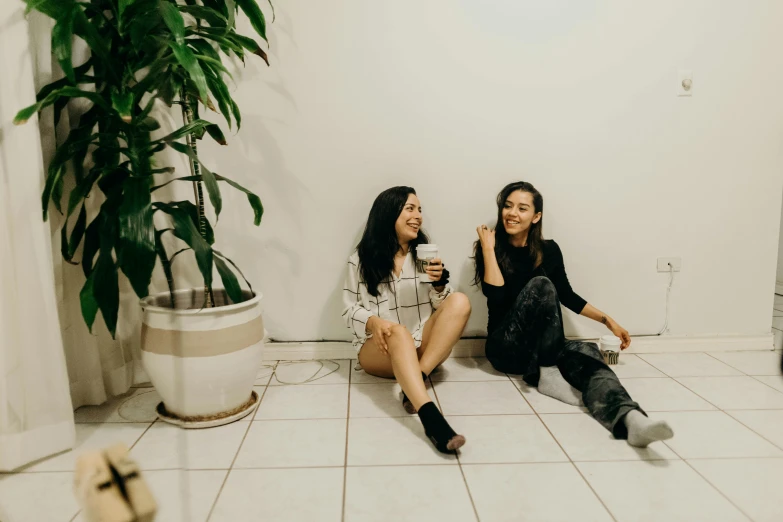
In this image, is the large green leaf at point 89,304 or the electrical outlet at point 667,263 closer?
the large green leaf at point 89,304

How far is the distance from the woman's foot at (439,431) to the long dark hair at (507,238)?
740 mm

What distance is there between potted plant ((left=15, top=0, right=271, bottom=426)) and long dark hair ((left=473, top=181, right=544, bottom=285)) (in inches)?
38.3

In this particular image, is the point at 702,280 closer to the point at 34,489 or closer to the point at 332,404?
the point at 332,404

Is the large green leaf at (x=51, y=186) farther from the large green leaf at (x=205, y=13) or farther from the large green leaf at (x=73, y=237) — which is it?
the large green leaf at (x=205, y=13)

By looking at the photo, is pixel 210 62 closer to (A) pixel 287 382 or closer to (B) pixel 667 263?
(A) pixel 287 382

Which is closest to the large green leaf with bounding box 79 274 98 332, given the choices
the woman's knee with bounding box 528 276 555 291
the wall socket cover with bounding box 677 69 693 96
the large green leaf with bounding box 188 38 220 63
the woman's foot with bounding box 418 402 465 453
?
the large green leaf with bounding box 188 38 220 63

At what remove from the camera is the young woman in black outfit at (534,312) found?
1.81m

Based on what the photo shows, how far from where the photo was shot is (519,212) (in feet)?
6.67

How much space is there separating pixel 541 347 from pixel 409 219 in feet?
2.37

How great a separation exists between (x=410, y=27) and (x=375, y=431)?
1629 millimetres

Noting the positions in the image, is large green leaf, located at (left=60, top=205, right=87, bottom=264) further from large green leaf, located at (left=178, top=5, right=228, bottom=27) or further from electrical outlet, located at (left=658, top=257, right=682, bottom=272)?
electrical outlet, located at (left=658, top=257, right=682, bottom=272)

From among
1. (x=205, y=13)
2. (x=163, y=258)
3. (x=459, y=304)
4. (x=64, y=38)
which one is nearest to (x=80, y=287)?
(x=163, y=258)

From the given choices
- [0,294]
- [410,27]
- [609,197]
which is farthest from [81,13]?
[609,197]

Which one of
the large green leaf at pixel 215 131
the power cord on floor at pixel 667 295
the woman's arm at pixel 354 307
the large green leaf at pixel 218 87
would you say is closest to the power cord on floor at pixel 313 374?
the woman's arm at pixel 354 307
